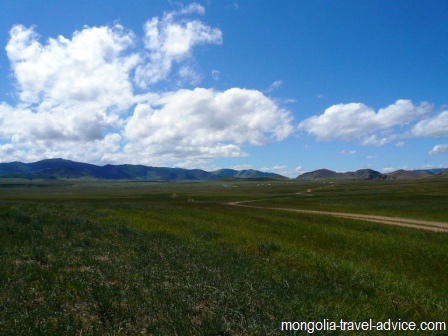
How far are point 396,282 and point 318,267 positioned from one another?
281 cm

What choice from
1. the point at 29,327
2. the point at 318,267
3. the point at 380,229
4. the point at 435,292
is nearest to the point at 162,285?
the point at 29,327

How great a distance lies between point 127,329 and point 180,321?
3.71 feet

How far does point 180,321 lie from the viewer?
5.64 metres

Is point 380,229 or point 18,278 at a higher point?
point 18,278

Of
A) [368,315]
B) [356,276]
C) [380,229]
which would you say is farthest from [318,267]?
[380,229]

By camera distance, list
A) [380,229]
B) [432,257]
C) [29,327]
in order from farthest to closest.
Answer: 1. [380,229]
2. [432,257]
3. [29,327]

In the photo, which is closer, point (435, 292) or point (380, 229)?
point (435, 292)

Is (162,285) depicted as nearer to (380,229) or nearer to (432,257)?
(432,257)

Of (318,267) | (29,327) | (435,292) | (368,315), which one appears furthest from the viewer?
(318,267)

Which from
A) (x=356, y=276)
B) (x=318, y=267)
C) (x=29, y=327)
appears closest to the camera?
(x=29, y=327)

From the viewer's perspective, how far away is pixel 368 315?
265 inches

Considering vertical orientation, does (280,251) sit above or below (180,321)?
below

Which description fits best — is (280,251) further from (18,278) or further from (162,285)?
(18,278)

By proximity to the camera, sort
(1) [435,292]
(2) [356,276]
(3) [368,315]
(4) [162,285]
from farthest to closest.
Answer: (2) [356,276]
(1) [435,292]
(4) [162,285]
(3) [368,315]
